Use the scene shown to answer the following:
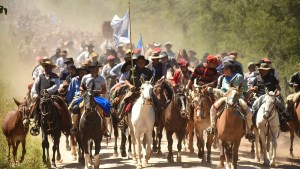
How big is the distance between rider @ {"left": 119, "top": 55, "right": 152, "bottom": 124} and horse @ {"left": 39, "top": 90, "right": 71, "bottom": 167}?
176cm

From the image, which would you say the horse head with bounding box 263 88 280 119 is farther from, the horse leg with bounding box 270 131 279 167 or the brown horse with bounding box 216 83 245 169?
the brown horse with bounding box 216 83 245 169

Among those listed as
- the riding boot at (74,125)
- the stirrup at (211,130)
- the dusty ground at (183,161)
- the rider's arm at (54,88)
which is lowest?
the dusty ground at (183,161)

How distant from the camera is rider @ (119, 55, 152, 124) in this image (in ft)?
64.3

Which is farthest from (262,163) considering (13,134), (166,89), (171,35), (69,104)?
(171,35)

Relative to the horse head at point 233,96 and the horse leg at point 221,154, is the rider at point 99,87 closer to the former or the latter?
the horse leg at point 221,154

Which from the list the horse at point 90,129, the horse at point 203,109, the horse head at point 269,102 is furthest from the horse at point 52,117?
the horse head at point 269,102

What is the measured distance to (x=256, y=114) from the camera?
819 inches

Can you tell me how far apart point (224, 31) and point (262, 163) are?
21219 millimetres

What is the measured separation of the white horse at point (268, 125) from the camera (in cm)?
1973

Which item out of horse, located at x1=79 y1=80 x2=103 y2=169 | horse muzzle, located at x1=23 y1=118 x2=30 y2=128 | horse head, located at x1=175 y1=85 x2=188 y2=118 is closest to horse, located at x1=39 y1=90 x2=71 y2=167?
horse muzzle, located at x1=23 y1=118 x2=30 y2=128

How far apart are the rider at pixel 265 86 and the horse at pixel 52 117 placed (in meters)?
5.78

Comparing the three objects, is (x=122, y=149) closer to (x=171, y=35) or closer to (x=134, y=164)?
(x=134, y=164)

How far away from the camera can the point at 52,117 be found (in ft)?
64.8

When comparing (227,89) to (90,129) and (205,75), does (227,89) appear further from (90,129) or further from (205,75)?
(90,129)
